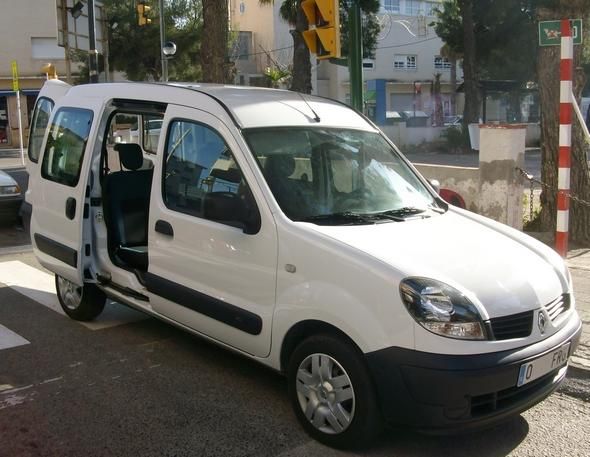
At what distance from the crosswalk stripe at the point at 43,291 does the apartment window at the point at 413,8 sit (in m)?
44.8

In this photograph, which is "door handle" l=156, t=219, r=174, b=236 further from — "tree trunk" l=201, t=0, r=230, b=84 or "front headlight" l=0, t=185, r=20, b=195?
"tree trunk" l=201, t=0, r=230, b=84

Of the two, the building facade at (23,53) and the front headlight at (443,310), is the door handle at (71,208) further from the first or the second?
the building facade at (23,53)

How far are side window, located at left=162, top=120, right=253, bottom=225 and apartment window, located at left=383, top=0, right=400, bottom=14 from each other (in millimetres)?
45206

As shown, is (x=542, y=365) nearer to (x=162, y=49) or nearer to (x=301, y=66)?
(x=301, y=66)

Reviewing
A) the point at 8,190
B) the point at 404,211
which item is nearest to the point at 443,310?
the point at 404,211

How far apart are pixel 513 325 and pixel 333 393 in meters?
1.00

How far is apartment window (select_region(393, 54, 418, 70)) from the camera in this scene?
48.2 meters

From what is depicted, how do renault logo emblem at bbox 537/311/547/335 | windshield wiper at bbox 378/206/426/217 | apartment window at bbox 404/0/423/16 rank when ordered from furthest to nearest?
apartment window at bbox 404/0/423/16, windshield wiper at bbox 378/206/426/217, renault logo emblem at bbox 537/311/547/335

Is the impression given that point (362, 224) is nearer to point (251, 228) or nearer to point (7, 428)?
point (251, 228)

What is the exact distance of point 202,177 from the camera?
4.41m

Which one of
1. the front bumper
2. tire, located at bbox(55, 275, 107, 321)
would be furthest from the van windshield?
tire, located at bbox(55, 275, 107, 321)

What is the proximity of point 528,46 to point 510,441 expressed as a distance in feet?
95.5

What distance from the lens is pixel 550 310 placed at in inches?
140

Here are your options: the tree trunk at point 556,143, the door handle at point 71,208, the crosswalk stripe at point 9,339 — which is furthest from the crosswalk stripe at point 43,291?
the tree trunk at point 556,143
